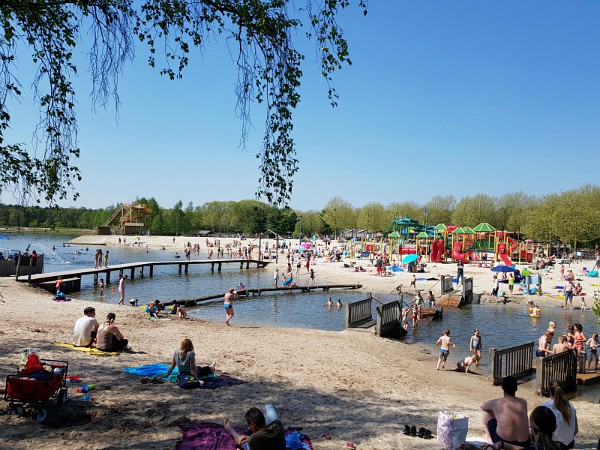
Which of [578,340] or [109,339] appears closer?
[109,339]

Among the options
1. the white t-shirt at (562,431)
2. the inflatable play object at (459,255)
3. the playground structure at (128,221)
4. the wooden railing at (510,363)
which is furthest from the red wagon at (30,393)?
the playground structure at (128,221)

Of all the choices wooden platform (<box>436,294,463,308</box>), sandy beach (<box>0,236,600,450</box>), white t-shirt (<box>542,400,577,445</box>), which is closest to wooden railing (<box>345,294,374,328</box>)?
sandy beach (<box>0,236,600,450</box>)

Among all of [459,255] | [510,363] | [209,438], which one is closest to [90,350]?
[209,438]

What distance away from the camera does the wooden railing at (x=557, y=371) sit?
1145 centimetres

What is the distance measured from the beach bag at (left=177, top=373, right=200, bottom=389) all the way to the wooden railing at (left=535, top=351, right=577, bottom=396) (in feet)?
28.5

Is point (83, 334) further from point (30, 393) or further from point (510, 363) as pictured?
point (510, 363)

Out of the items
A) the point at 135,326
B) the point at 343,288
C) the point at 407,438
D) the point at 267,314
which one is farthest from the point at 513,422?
the point at 343,288

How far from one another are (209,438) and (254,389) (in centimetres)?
298

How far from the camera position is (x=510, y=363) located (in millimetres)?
12930

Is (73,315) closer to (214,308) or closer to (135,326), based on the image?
(135,326)

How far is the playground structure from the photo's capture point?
114438 millimetres

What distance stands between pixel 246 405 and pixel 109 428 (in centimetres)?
234

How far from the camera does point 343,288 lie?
36.7 meters

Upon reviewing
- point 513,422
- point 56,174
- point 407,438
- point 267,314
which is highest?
point 56,174
